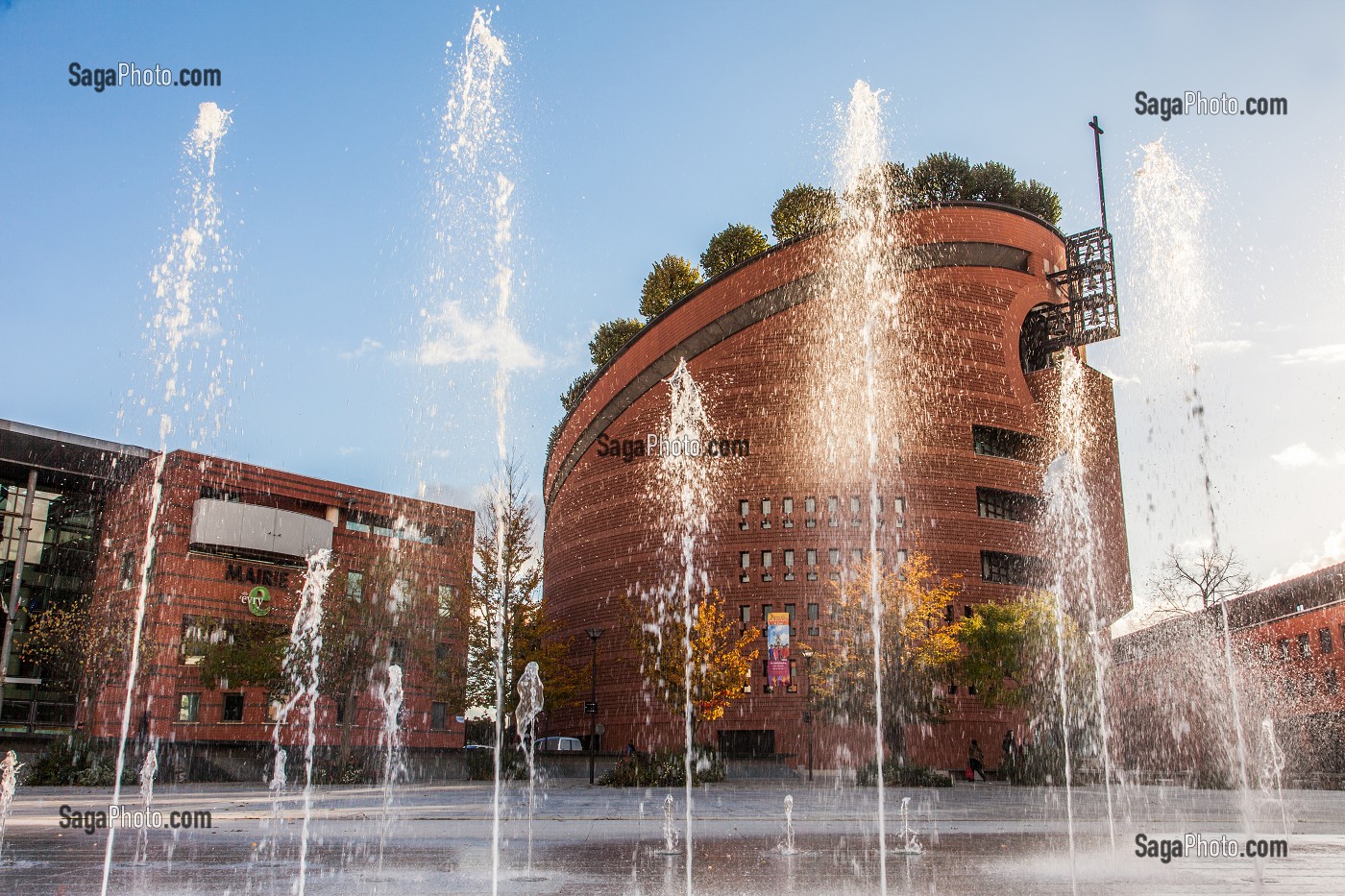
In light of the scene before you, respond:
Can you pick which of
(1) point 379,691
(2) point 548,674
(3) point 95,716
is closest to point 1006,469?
(2) point 548,674

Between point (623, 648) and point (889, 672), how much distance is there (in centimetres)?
1573

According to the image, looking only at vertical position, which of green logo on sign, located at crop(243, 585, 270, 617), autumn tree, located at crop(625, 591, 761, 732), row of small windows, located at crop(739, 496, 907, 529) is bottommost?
autumn tree, located at crop(625, 591, 761, 732)

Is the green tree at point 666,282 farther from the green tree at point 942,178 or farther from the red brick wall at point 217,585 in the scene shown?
the red brick wall at point 217,585

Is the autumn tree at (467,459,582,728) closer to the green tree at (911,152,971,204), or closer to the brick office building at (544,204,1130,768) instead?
the brick office building at (544,204,1130,768)

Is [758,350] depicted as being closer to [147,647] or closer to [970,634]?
[970,634]

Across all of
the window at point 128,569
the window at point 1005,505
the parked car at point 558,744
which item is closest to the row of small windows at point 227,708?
the window at point 128,569

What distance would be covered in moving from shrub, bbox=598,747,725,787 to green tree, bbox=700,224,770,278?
39193mm

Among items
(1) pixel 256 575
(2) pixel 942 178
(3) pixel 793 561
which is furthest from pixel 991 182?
(1) pixel 256 575

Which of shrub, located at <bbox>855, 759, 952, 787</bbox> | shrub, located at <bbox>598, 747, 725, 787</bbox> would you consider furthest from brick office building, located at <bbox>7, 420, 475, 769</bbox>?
shrub, located at <bbox>855, 759, 952, 787</bbox>

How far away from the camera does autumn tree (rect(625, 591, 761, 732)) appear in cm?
3712

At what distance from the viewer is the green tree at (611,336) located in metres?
68.4

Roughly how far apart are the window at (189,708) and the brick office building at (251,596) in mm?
40

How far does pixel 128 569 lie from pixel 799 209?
141ft

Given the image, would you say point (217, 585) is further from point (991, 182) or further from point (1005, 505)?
point (991, 182)
